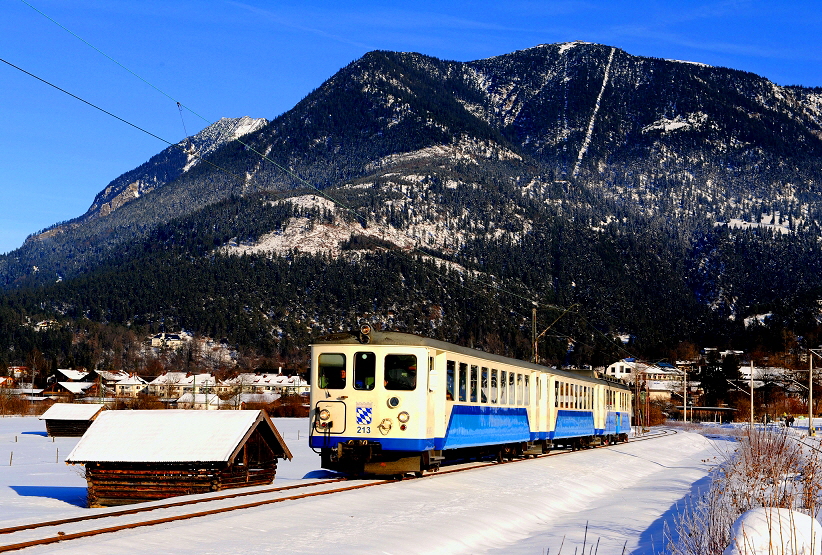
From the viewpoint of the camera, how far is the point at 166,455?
20.9 meters

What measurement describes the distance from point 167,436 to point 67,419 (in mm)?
43425

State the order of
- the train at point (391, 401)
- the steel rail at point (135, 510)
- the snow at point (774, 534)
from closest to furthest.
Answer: the snow at point (774, 534) < the steel rail at point (135, 510) < the train at point (391, 401)

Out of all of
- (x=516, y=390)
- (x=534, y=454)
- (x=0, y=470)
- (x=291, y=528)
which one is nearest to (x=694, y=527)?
(x=291, y=528)

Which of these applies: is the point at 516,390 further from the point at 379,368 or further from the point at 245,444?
the point at 245,444

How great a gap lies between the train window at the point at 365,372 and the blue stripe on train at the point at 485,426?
2262mm

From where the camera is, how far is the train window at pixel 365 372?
22.4 meters

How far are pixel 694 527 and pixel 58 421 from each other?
186ft

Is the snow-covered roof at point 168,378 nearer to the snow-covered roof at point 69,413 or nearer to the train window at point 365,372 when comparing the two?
the snow-covered roof at point 69,413

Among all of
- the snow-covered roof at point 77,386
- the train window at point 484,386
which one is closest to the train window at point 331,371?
the train window at point 484,386

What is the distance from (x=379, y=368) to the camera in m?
22.3

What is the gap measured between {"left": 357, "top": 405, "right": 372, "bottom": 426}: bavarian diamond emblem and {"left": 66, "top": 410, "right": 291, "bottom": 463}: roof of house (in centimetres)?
220

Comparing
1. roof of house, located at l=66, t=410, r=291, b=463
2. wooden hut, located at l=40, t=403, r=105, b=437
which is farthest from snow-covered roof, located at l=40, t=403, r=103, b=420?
roof of house, located at l=66, t=410, r=291, b=463

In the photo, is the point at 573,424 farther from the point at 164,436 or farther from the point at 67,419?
the point at 67,419

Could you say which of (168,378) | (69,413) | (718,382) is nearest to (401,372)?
(69,413)
